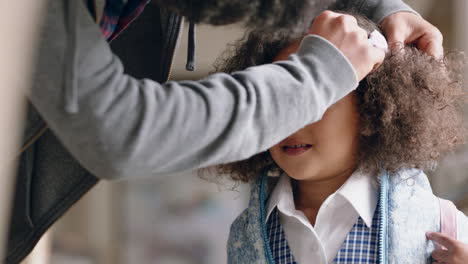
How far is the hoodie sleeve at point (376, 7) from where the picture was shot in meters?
0.91

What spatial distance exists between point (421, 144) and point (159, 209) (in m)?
2.00

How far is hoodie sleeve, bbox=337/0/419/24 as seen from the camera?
910mm

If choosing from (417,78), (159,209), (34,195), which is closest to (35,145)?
(34,195)

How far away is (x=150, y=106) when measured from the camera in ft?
1.66

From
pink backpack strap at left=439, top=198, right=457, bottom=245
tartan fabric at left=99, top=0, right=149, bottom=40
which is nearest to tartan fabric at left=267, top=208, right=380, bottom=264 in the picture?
pink backpack strap at left=439, top=198, right=457, bottom=245

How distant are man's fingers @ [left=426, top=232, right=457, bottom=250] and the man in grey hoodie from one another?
360 mm

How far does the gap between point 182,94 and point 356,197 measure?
17.1 inches

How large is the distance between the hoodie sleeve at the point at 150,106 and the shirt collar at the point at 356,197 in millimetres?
346

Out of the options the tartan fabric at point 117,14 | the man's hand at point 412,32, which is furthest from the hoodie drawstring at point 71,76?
the man's hand at point 412,32

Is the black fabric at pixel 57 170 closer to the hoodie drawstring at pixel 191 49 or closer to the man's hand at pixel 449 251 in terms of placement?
the hoodie drawstring at pixel 191 49

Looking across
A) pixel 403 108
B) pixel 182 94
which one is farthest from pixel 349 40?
pixel 403 108

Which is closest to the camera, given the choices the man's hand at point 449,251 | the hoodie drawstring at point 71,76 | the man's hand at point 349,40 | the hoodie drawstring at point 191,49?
the hoodie drawstring at point 71,76

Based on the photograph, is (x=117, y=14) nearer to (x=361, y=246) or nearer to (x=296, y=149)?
(x=296, y=149)

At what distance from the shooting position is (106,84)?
19.8 inches
